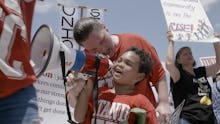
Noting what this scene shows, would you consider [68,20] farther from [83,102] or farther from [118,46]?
[83,102]

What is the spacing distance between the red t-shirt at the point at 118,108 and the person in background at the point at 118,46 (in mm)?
83

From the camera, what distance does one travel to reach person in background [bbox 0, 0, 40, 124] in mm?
1511

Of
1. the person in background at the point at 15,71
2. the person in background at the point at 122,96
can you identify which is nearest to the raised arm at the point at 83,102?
the person in background at the point at 122,96

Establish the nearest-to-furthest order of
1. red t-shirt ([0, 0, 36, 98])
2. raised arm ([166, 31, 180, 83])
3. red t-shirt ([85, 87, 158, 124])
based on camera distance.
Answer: red t-shirt ([0, 0, 36, 98]) < red t-shirt ([85, 87, 158, 124]) < raised arm ([166, 31, 180, 83])

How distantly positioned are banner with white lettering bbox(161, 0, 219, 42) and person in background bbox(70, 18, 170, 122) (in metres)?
1.25

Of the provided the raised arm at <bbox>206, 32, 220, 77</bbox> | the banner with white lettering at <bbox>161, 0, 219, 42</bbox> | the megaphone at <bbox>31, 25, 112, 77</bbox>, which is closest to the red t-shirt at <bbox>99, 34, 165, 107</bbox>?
the megaphone at <bbox>31, 25, 112, 77</bbox>

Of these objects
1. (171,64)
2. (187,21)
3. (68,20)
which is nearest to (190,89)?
(171,64)

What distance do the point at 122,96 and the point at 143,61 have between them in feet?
0.68

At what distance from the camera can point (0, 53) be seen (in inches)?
58.6

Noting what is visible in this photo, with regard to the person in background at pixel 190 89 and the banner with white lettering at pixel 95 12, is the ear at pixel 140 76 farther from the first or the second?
the banner with white lettering at pixel 95 12

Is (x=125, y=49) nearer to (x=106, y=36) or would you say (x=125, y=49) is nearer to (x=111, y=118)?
(x=106, y=36)

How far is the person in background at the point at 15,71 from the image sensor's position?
1.51 metres

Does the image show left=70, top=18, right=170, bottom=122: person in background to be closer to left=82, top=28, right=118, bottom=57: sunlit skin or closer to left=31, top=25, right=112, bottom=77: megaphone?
left=82, top=28, right=118, bottom=57: sunlit skin

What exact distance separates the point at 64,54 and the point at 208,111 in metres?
2.09
